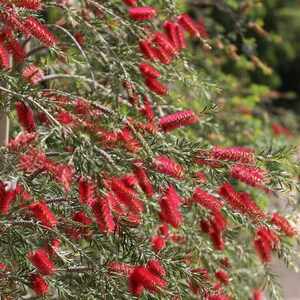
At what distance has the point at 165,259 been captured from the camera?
188 cm

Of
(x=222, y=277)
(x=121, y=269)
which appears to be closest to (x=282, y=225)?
(x=222, y=277)

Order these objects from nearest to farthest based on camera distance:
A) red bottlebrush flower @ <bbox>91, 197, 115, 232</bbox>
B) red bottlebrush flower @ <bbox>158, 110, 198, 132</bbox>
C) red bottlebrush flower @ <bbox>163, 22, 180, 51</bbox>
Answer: red bottlebrush flower @ <bbox>91, 197, 115, 232</bbox>
red bottlebrush flower @ <bbox>158, 110, 198, 132</bbox>
red bottlebrush flower @ <bbox>163, 22, 180, 51</bbox>

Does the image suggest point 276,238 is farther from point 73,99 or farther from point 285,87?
point 285,87

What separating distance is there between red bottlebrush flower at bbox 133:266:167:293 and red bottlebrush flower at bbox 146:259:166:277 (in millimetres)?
16

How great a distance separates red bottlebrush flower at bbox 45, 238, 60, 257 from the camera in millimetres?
1885

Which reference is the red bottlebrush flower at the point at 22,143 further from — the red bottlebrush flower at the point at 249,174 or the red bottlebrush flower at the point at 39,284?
the red bottlebrush flower at the point at 249,174

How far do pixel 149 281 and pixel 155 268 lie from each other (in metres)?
0.06

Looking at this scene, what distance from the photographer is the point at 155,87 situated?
86.9 inches

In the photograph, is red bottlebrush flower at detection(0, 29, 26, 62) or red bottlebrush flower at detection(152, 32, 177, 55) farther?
red bottlebrush flower at detection(152, 32, 177, 55)

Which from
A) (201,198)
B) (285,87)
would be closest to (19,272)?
(201,198)

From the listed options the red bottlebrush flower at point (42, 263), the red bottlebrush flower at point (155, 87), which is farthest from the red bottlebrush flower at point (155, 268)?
the red bottlebrush flower at point (155, 87)

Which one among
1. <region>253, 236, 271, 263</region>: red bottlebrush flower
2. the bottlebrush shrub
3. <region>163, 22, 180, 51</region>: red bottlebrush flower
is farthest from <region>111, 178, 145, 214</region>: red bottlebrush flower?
<region>163, 22, 180, 51</region>: red bottlebrush flower

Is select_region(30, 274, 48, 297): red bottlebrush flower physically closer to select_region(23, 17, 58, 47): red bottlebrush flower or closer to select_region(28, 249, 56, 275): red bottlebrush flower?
select_region(28, 249, 56, 275): red bottlebrush flower

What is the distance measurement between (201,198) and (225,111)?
3.02 meters
